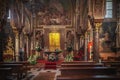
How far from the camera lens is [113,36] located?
33.3 metres

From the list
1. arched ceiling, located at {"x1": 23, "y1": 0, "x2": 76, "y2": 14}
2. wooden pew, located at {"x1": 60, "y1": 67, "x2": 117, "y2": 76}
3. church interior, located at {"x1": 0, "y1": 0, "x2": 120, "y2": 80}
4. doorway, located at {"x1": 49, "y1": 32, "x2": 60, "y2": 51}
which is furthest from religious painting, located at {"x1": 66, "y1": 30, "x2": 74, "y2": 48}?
wooden pew, located at {"x1": 60, "y1": 67, "x2": 117, "y2": 76}

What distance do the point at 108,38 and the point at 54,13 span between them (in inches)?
401

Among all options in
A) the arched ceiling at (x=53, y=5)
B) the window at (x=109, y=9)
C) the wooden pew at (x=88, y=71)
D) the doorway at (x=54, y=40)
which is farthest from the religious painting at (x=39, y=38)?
the wooden pew at (x=88, y=71)

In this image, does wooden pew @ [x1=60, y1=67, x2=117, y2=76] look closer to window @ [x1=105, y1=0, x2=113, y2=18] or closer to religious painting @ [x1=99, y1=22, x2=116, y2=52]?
religious painting @ [x1=99, y1=22, x2=116, y2=52]

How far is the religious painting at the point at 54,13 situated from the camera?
40.1 meters

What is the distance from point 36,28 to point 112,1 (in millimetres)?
11676

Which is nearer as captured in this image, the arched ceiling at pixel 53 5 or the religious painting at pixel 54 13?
the religious painting at pixel 54 13

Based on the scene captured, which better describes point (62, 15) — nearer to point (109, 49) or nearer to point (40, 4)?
point (40, 4)

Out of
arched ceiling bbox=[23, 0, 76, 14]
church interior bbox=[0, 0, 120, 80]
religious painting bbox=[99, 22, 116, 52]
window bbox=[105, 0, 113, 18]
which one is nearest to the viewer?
church interior bbox=[0, 0, 120, 80]

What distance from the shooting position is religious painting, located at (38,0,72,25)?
1577 inches

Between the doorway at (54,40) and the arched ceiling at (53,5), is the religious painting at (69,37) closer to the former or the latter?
the doorway at (54,40)

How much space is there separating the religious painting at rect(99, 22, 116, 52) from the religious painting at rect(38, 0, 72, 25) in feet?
26.0

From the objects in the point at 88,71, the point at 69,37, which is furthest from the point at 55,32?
the point at 88,71

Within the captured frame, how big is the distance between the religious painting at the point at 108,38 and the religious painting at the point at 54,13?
7.92 m
